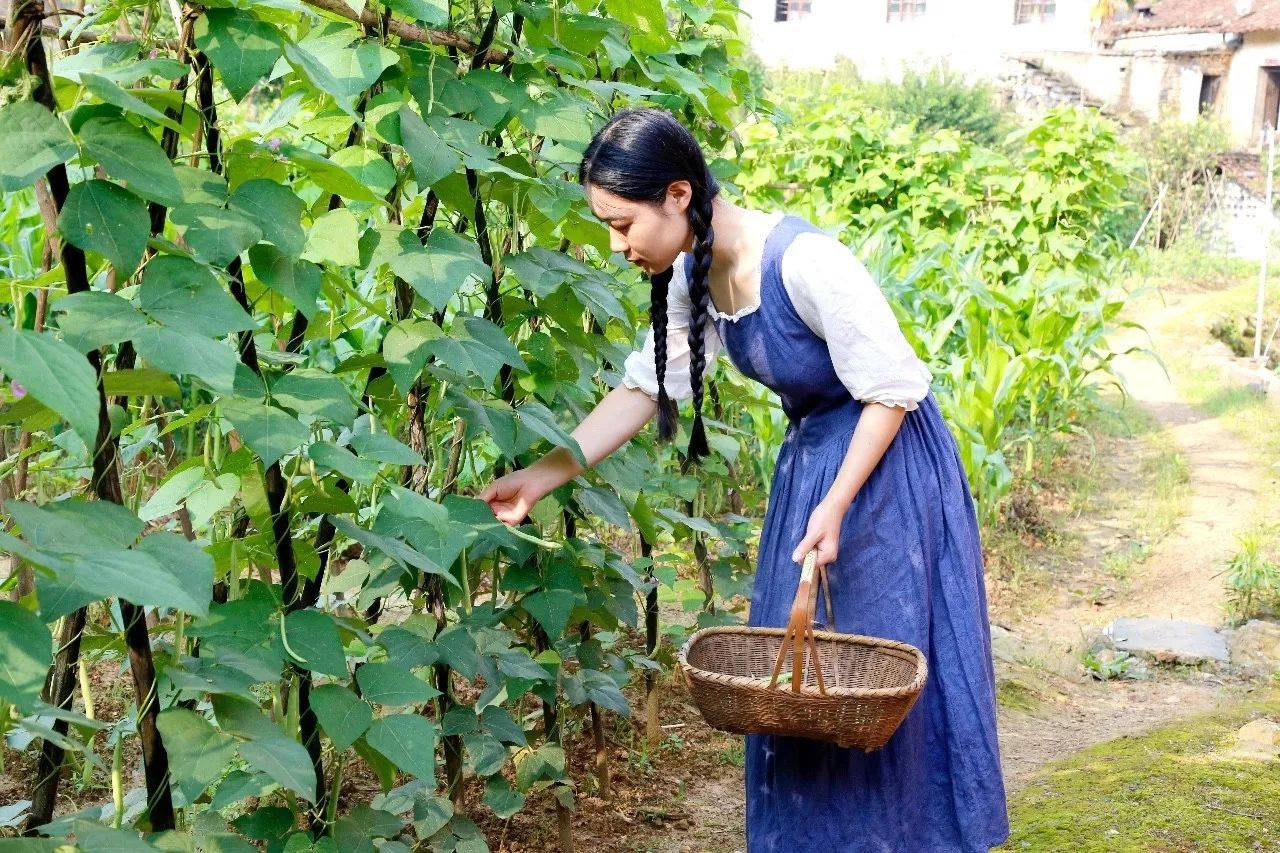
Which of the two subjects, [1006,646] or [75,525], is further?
[1006,646]

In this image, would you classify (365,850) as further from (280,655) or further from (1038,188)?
(1038,188)

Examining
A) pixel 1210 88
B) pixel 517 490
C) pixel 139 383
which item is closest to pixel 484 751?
pixel 517 490

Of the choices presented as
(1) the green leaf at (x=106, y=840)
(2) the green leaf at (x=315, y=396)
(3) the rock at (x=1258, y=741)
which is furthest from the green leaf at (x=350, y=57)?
(3) the rock at (x=1258, y=741)

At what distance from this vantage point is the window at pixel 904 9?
2438 centimetres

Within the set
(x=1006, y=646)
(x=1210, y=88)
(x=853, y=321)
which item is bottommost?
(x=1006, y=646)

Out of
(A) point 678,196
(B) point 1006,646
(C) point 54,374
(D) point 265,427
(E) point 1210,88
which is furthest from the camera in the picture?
(E) point 1210,88

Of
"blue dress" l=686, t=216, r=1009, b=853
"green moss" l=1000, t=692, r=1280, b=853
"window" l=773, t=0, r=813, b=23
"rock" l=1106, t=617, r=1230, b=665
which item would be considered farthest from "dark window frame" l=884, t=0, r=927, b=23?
"blue dress" l=686, t=216, r=1009, b=853

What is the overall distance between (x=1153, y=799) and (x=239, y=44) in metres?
2.38

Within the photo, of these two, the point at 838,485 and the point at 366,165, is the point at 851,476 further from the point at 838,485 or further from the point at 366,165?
the point at 366,165

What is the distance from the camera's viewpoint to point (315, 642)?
146cm

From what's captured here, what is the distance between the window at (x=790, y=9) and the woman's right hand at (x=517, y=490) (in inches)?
973

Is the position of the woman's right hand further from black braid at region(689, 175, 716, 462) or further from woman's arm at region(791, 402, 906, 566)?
woman's arm at region(791, 402, 906, 566)

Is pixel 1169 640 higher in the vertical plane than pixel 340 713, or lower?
lower

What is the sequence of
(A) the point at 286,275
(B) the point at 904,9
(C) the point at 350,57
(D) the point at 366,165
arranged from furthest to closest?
(B) the point at 904,9 < (D) the point at 366,165 < (C) the point at 350,57 < (A) the point at 286,275
